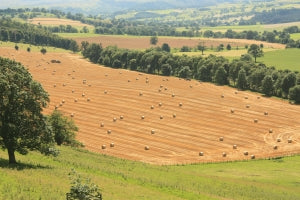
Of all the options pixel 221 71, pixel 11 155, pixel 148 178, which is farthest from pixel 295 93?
pixel 11 155

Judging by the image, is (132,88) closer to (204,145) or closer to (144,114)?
(144,114)

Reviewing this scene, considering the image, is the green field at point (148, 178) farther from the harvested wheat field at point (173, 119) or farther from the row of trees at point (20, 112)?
the harvested wheat field at point (173, 119)

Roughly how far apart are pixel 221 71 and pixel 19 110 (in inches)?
4663

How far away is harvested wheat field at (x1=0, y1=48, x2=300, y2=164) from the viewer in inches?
3029

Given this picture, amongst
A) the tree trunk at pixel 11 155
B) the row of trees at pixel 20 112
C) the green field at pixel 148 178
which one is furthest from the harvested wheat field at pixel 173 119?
the tree trunk at pixel 11 155

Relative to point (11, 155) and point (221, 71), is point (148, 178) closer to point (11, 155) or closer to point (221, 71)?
point (11, 155)

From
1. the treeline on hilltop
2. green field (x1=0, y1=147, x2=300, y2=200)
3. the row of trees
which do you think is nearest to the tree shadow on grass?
green field (x1=0, y1=147, x2=300, y2=200)

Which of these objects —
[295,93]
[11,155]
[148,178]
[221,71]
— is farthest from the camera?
[221,71]

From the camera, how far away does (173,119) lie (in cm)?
9756

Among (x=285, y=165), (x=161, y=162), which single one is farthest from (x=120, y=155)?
(x=285, y=165)

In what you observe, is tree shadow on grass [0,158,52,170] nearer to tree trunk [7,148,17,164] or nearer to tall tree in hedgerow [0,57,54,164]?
tree trunk [7,148,17,164]

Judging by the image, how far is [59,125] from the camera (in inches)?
2603

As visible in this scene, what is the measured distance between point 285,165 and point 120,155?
2697 centimetres

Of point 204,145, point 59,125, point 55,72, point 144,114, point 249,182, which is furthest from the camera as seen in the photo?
point 55,72
